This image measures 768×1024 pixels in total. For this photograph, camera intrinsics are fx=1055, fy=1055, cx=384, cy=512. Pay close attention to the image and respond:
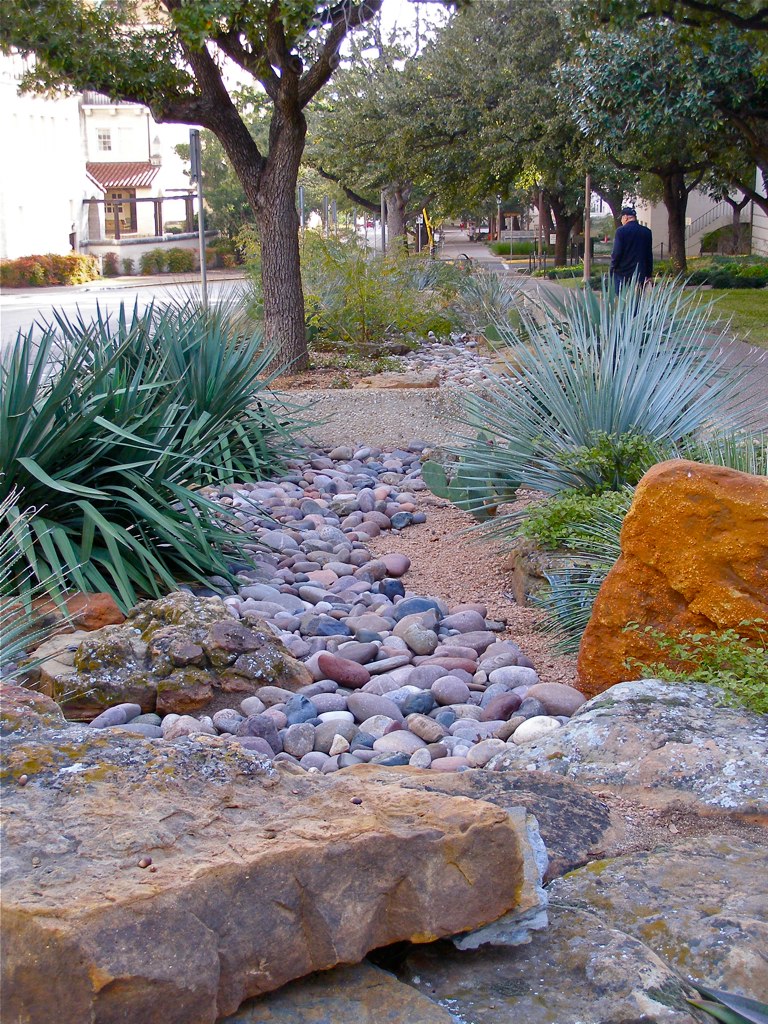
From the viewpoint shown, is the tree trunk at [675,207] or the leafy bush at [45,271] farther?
the leafy bush at [45,271]

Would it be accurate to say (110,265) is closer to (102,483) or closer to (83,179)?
(83,179)

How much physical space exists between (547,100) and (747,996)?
2298 centimetres

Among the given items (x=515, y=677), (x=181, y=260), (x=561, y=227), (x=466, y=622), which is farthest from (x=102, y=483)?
(x=181, y=260)

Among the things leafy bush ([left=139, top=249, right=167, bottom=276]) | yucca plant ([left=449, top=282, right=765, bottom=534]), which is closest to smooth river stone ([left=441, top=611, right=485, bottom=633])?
yucca plant ([left=449, top=282, right=765, bottom=534])

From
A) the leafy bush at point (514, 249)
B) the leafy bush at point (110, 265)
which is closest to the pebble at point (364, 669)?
the leafy bush at point (110, 265)

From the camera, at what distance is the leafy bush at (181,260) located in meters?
42.0

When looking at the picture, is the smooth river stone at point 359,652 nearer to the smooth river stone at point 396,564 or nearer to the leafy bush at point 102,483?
the leafy bush at point 102,483

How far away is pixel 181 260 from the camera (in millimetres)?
43344

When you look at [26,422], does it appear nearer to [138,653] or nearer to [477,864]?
[138,653]

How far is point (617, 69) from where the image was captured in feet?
54.4

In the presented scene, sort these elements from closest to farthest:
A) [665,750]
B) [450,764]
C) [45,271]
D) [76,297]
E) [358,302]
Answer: [665,750] < [450,764] < [358,302] < [76,297] < [45,271]

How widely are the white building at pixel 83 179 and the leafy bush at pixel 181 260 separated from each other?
2.51 m

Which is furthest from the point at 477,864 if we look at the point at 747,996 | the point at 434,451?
the point at 434,451

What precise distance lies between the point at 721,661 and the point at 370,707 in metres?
1.26
